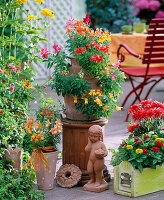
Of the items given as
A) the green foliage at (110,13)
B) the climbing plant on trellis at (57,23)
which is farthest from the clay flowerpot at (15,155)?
the green foliage at (110,13)

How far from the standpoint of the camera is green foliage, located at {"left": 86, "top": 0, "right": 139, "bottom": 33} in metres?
11.8

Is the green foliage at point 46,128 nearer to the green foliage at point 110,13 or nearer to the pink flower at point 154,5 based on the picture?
the green foliage at point 110,13

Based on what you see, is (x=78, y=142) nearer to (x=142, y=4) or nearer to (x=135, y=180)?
(x=135, y=180)

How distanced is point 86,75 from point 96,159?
0.67m

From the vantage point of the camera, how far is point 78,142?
12.8 ft

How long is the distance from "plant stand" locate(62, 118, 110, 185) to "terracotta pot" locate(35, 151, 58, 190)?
226 millimetres

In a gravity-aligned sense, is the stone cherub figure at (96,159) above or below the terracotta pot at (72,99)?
below

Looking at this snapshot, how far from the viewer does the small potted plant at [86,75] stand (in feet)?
12.5

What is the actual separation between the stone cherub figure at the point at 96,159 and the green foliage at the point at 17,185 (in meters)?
0.39

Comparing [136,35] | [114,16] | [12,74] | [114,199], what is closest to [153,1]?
[114,16]

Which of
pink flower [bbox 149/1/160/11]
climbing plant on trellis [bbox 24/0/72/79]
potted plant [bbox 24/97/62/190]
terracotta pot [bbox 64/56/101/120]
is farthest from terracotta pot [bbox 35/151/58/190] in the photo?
pink flower [bbox 149/1/160/11]

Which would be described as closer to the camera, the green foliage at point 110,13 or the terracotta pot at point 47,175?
the terracotta pot at point 47,175

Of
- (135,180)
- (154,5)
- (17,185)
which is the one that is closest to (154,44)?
(135,180)

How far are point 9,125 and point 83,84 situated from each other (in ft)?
2.12
